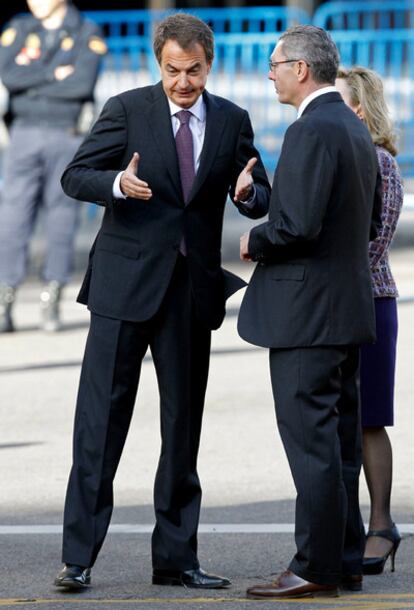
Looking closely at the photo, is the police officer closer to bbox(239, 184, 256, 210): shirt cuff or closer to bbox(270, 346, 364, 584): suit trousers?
bbox(239, 184, 256, 210): shirt cuff

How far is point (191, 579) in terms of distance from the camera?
17.6ft

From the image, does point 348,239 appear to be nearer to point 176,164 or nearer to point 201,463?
point 176,164

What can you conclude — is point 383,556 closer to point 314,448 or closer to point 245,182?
point 314,448

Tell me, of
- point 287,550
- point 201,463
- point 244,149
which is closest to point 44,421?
point 201,463

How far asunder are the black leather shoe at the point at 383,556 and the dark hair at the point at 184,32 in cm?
177

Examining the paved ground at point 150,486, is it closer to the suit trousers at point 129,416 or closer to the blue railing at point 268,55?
the suit trousers at point 129,416

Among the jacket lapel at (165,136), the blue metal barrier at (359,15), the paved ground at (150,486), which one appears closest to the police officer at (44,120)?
the paved ground at (150,486)

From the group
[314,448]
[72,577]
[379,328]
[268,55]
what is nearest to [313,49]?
[379,328]

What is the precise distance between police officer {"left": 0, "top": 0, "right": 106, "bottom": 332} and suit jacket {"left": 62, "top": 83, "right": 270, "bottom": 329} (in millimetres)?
5817

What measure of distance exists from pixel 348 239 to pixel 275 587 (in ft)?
3.73

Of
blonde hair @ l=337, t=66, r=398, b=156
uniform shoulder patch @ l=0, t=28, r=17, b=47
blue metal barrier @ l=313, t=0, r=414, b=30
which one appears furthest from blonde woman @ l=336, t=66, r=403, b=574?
blue metal barrier @ l=313, t=0, r=414, b=30

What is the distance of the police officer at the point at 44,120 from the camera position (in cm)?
1117

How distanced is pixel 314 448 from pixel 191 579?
69 cm

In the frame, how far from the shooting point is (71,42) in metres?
11.2
